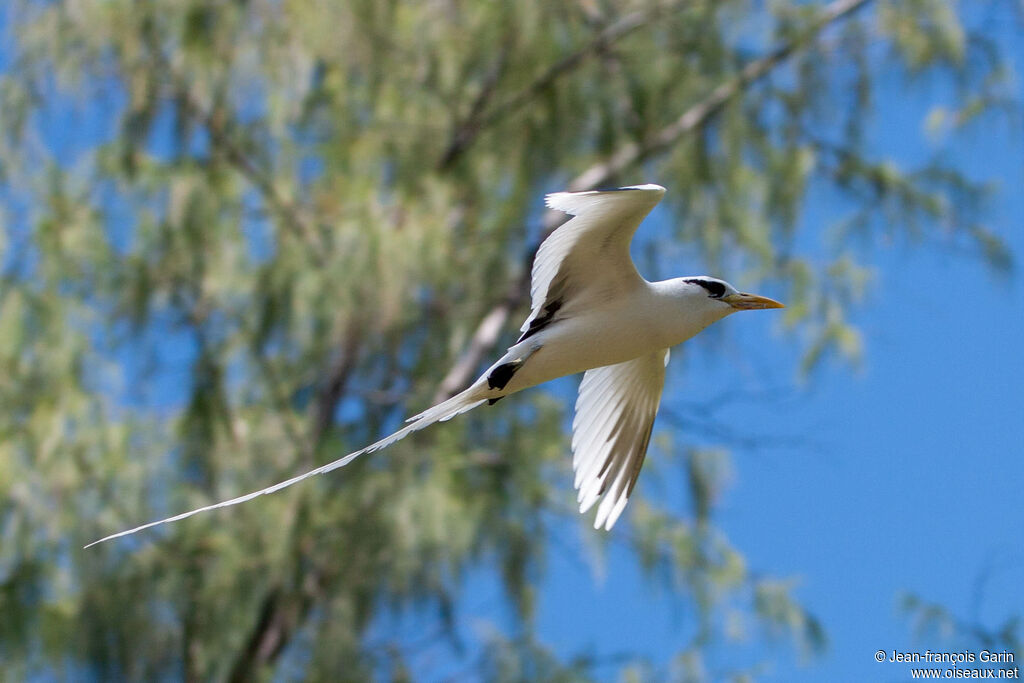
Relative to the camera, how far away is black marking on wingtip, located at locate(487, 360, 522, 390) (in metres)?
3.32

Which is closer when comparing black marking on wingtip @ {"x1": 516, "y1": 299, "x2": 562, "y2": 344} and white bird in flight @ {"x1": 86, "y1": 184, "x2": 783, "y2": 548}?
white bird in flight @ {"x1": 86, "y1": 184, "x2": 783, "y2": 548}

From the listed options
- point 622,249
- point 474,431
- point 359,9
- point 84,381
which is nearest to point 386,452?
point 474,431

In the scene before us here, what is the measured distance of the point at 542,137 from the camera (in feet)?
19.0

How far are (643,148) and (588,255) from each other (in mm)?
2745

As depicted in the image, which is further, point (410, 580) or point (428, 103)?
point (428, 103)

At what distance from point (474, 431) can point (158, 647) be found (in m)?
1.42

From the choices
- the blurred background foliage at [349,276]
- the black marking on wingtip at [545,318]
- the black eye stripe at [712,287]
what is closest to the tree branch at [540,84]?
the blurred background foliage at [349,276]

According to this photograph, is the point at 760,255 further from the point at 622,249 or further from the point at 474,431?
the point at 622,249

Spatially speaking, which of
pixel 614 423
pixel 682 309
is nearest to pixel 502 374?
pixel 682 309

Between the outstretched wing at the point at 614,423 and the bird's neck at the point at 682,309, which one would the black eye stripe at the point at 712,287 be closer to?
the bird's neck at the point at 682,309

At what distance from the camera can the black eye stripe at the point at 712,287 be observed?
3402 millimetres

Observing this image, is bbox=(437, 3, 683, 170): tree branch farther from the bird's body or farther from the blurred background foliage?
the bird's body

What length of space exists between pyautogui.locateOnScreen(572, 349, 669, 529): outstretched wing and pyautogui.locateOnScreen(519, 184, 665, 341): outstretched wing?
51 centimetres

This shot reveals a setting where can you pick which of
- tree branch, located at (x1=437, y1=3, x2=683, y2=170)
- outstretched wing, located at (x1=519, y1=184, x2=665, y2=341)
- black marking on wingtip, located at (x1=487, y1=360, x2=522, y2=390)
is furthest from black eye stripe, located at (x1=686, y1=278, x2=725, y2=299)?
tree branch, located at (x1=437, y1=3, x2=683, y2=170)
